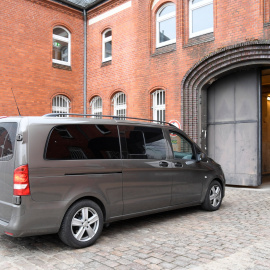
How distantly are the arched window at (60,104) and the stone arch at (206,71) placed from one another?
6509mm

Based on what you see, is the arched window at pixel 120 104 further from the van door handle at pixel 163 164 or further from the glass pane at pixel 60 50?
the van door handle at pixel 163 164

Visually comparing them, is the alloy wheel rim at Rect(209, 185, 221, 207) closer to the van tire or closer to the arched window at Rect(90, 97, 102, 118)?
the van tire

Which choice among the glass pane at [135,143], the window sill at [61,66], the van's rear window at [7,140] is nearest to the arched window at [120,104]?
the window sill at [61,66]

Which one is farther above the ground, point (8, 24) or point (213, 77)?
point (8, 24)

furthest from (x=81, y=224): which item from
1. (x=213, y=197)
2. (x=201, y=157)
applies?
(x=213, y=197)

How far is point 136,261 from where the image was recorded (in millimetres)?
3889

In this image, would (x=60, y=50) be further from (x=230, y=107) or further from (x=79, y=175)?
(x=79, y=175)

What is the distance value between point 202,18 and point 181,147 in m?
6.69

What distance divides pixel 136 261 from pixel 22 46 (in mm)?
11963

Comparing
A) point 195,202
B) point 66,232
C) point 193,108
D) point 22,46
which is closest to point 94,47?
point 22,46

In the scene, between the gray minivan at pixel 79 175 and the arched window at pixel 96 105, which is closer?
the gray minivan at pixel 79 175

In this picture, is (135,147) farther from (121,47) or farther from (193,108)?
(121,47)

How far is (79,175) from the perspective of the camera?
4.37 meters

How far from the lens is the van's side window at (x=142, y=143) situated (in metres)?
5.06
